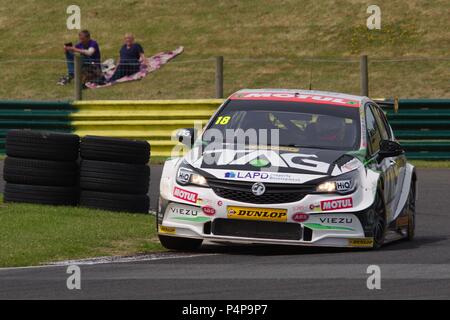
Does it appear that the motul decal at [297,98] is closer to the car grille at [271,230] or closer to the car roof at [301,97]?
the car roof at [301,97]

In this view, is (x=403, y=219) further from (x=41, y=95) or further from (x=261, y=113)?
(x=41, y=95)

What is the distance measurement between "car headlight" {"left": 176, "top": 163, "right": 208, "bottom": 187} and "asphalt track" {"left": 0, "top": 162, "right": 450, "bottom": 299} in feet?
2.09

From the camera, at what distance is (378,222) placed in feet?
38.7

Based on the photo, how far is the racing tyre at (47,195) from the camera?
14.4 m

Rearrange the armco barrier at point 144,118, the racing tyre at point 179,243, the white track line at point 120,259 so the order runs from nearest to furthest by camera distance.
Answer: the white track line at point 120,259
the racing tyre at point 179,243
the armco barrier at point 144,118

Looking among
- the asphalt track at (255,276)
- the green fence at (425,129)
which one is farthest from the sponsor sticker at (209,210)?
the green fence at (425,129)

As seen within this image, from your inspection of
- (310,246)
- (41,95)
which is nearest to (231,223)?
(310,246)

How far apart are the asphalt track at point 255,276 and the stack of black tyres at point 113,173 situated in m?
2.08

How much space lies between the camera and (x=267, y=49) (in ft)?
103

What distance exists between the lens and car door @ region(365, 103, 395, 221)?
12.2 meters

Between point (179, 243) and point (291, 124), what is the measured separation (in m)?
1.57

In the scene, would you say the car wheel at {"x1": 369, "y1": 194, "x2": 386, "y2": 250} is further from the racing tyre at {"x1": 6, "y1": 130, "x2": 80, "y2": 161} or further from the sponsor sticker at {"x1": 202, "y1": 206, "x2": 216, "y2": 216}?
the racing tyre at {"x1": 6, "y1": 130, "x2": 80, "y2": 161}

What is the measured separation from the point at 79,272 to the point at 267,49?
71.8 ft

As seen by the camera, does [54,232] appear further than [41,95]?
No
